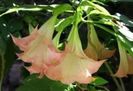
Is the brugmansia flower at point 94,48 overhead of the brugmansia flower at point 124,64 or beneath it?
overhead

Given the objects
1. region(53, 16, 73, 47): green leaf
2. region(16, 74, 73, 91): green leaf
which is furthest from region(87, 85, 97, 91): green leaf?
region(53, 16, 73, 47): green leaf

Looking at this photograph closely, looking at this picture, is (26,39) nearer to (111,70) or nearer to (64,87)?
(64,87)

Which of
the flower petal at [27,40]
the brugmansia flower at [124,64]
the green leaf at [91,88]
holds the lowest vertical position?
the green leaf at [91,88]

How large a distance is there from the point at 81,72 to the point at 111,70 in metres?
0.33

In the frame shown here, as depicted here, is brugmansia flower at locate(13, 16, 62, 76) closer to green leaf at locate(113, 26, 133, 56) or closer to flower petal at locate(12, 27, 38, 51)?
flower petal at locate(12, 27, 38, 51)

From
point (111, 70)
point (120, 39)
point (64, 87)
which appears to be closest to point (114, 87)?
point (111, 70)

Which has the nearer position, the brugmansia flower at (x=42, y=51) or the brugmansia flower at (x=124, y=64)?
the brugmansia flower at (x=42, y=51)

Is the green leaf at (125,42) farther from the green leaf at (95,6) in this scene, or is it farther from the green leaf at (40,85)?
the green leaf at (40,85)

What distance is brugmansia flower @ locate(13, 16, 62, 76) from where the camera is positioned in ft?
2.43

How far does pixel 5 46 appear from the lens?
94 centimetres

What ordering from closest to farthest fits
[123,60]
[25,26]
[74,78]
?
1. [74,78]
2. [123,60]
3. [25,26]

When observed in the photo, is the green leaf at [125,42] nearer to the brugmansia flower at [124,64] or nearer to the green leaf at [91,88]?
the brugmansia flower at [124,64]

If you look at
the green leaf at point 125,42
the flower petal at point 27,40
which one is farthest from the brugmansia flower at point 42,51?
the green leaf at point 125,42

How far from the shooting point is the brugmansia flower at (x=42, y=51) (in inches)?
29.2
